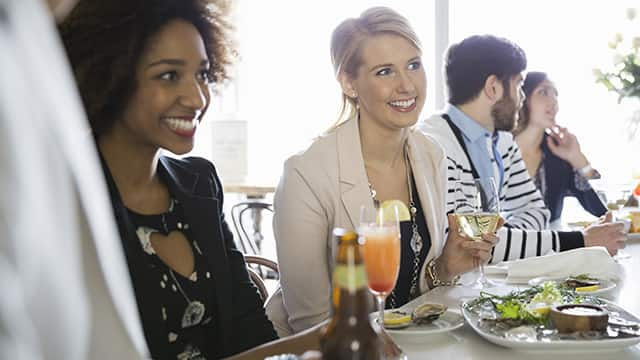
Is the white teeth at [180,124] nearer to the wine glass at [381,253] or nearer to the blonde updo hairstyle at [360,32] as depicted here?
the wine glass at [381,253]

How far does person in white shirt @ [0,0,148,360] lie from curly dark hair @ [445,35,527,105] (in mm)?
2674

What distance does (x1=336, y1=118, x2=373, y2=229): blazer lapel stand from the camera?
6.34ft

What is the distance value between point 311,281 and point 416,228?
38cm

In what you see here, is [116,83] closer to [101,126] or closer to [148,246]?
[101,126]

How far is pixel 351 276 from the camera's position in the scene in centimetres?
73

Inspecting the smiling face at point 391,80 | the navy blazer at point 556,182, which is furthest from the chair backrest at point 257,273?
the navy blazer at point 556,182

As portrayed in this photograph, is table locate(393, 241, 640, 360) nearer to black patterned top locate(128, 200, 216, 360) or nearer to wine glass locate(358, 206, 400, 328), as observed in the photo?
wine glass locate(358, 206, 400, 328)

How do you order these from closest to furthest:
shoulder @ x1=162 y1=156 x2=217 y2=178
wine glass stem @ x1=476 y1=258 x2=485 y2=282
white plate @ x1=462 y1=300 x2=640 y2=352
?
white plate @ x1=462 y1=300 x2=640 y2=352 < shoulder @ x1=162 y1=156 x2=217 y2=178 < wine glass stem @ x1=476 y1=258 x2=485 y2=282

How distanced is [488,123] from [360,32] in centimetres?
108

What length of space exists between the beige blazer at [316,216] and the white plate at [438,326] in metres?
0.48

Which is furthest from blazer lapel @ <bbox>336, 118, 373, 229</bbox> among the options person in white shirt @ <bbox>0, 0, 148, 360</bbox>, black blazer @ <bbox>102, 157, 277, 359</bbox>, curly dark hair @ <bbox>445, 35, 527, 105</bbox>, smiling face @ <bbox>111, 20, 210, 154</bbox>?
person in white shirt @ <bbox>0, 0, 148, 360</bbox>

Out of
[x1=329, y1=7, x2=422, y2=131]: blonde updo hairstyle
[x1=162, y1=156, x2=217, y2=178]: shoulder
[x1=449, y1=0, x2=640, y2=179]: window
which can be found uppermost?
[x1=449, y1=0, x2=640, y2=179]: window

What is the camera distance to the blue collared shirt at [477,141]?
276 centimetres

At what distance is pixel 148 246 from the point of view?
1378mm
